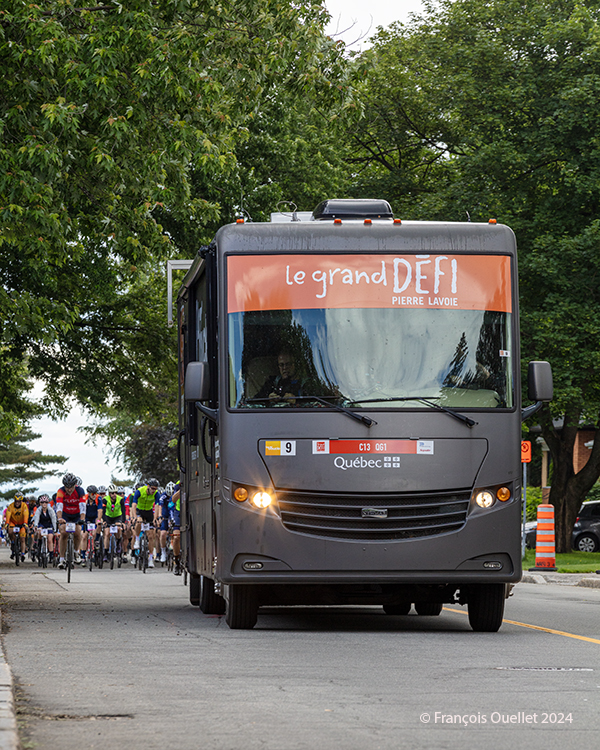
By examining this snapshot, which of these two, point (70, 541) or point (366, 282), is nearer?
point (366, 282)

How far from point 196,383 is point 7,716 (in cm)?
516

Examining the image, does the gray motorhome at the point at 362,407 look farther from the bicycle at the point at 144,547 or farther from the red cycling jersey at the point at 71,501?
the bicycle at the point at 144,547

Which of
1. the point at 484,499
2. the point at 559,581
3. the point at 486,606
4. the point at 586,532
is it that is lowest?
the point at 586,532

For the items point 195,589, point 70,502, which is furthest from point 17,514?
point 195,589

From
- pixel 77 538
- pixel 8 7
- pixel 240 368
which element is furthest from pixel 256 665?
pixel 77 538

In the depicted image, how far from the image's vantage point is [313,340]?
11234mm

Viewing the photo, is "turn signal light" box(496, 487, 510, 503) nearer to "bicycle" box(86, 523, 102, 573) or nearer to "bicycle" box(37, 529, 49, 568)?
"bicycle" box(86, 523, 102, 573)

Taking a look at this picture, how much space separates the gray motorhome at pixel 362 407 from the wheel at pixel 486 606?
5 centimetres

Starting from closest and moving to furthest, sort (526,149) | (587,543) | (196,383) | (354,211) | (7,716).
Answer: (7,716), (196,383), (354,211), (526,149), (587,543)

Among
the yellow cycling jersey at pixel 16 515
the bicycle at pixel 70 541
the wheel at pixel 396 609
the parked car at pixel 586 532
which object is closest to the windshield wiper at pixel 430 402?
the wheel at pixel 396 609

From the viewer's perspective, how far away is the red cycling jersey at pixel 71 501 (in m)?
23.8

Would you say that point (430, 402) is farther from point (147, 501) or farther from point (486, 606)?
point (147, 501)

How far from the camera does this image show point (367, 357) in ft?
36.9

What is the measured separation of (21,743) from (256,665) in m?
3.24
